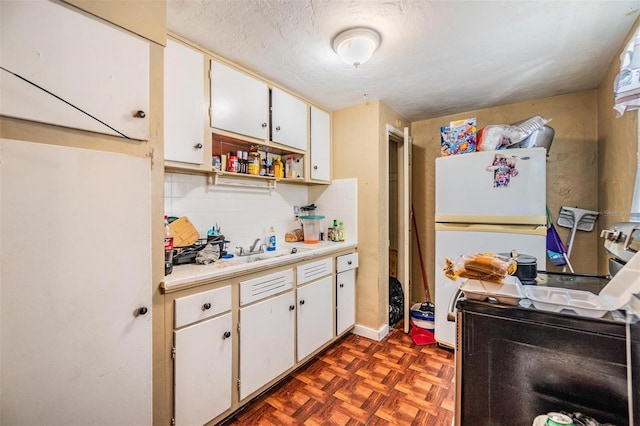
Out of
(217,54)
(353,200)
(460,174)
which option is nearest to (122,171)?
(217,54)

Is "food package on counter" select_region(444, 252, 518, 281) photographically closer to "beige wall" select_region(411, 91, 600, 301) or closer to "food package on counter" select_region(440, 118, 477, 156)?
"food package on counter" select_region(440, 118, 477, 156)

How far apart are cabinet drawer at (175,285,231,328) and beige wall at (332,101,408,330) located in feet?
4.65

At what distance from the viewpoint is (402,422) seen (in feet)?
4.97

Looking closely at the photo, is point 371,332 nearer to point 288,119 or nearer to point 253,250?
point 253,250

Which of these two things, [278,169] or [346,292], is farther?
[346,292]

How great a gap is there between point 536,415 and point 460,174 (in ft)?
5.56

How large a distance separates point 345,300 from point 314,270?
1.85 feet

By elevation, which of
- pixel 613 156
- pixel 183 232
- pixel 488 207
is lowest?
pixel 183 232

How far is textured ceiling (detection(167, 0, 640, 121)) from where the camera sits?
131 centimetres

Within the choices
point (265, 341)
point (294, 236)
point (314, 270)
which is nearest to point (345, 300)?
point (314, 270)

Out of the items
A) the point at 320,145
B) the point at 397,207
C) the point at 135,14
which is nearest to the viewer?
the point at 135,14

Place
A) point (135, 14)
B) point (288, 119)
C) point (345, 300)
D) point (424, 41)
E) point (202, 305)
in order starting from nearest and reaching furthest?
point (135, 14) < point (202, 305) < point (424, 41) < point (288, 119) < point (345, 300)

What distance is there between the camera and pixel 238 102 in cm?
184

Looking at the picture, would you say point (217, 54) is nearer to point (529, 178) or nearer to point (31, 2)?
point (31, 2)
